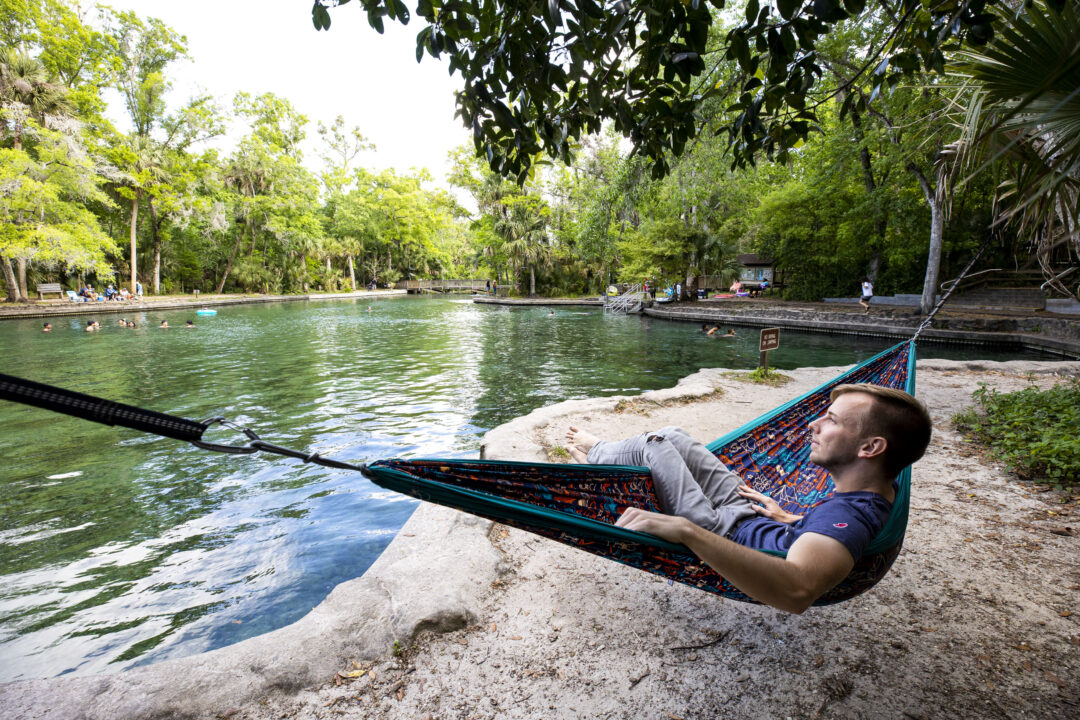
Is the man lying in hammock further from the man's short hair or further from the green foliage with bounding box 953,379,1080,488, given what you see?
the green foliage with bounding box 953,379,1080,488

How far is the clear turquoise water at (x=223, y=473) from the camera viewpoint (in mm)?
2461

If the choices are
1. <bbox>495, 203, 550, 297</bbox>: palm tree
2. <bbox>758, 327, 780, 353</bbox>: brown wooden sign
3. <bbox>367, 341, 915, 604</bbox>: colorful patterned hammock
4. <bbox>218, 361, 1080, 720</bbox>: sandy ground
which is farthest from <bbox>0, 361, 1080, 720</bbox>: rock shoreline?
<bbox>495, 203, 550, 297</bbox>: palm tree

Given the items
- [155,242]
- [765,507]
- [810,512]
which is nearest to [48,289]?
[155,242]

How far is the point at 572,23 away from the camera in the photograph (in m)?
1.57

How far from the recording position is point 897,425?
134 cm

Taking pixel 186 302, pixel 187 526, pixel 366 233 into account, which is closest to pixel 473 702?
pixel 187 526

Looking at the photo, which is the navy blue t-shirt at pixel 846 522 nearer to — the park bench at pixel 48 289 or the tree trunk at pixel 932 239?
the tree trunk at pixel 932 239

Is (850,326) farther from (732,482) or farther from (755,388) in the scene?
(732,482)

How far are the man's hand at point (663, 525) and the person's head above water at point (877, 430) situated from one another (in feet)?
1.78

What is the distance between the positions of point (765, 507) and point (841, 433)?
1.62 ft

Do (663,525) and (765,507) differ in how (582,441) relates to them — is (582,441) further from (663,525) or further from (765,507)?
(663,525)

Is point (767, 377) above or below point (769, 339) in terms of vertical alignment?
below

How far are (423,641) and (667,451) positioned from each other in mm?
1086

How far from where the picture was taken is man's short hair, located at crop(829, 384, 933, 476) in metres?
1.34
